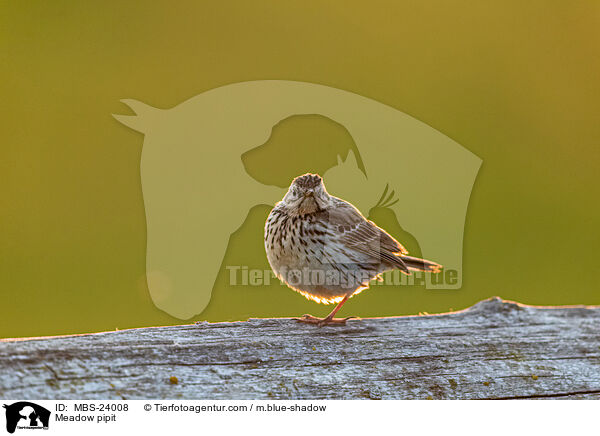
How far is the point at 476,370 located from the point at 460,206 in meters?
2.30

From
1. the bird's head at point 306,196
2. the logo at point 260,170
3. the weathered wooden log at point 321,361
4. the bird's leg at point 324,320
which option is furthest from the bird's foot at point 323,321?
the logo at point 260,170

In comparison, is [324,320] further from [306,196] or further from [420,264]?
[420,264]

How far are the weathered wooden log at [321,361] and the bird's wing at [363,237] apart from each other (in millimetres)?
886

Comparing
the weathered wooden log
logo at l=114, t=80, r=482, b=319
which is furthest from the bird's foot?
logo at l=114, t=80, r=482, b=319

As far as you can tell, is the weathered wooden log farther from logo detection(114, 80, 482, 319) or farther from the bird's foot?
logo detection(114, 80, 482, 319)

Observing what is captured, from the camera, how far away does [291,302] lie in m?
5.91

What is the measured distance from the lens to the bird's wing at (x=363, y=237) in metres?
5.27

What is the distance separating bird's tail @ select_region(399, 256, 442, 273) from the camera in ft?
18.1

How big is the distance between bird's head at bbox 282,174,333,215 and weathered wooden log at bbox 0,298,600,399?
112 centimetres

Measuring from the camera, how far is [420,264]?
5539mm

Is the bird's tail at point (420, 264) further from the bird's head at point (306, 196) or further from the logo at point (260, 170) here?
the bird's head at point (306, 196)
